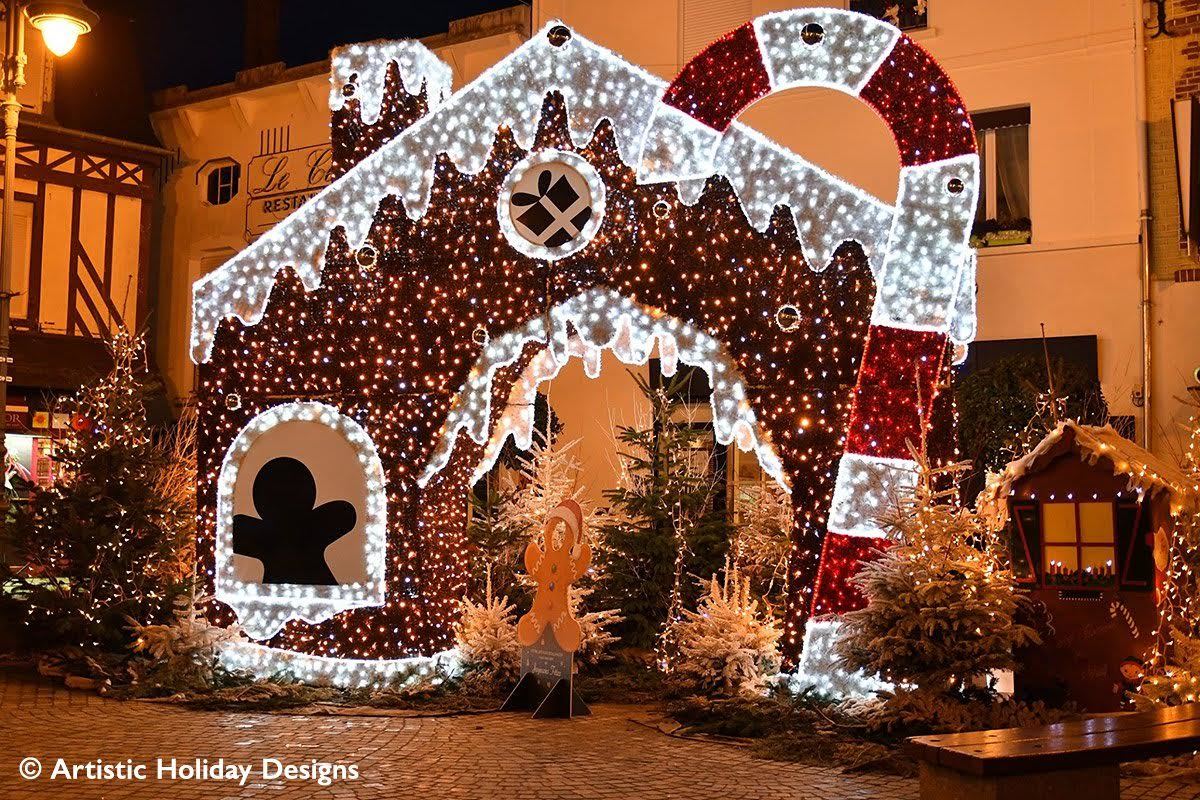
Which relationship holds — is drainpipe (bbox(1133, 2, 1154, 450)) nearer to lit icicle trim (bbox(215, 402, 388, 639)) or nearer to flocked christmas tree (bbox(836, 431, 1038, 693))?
flocked christmas tree (bbox(836, 431, 1038, 693))

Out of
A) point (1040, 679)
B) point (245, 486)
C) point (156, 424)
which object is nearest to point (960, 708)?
point (1040, 679)

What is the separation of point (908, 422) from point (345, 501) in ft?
16.9

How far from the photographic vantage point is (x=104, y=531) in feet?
39.4

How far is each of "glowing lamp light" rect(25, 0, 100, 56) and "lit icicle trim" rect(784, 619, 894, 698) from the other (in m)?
8.42

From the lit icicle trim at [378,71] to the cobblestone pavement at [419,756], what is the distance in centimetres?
582

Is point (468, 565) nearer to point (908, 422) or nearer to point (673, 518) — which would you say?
point (673, 518)

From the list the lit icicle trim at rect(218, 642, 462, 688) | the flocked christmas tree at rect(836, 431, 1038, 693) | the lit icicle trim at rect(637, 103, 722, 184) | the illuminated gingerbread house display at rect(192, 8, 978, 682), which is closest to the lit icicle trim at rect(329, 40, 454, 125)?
the illuminated gingerbread house display at rect(192, 8, 978, 682)

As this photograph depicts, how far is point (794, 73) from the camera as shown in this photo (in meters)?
9.91

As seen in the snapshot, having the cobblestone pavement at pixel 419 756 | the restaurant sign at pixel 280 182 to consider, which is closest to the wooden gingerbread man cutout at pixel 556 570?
the cobblestone pavement at pixel 419 756

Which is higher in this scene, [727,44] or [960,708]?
[727,44]

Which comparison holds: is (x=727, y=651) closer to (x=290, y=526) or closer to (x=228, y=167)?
(x=290, y=526)

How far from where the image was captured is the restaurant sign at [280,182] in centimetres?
2289

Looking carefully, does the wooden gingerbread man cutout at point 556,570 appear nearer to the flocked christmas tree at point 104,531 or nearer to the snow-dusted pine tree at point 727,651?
the snow-dusted pine tree at point 727,651

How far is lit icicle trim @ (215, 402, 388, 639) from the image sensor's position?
11141mm
